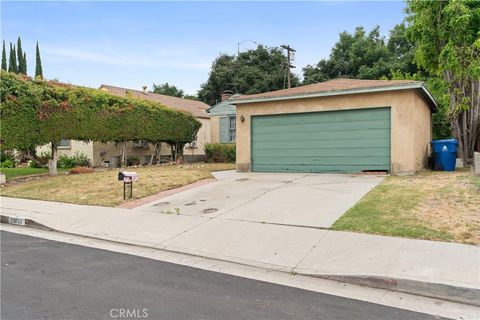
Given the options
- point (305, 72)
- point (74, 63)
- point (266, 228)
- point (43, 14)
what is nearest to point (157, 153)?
point (74, 63)

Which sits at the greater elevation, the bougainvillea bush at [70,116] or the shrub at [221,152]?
the bougainvillea bush at [70,116]

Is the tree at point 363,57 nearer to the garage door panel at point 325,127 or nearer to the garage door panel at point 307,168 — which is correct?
the garage door panel at point 325,127

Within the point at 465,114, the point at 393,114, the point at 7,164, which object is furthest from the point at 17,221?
the point at 465,114

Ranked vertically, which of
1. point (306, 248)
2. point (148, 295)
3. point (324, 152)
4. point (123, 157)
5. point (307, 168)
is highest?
point (324, 152)

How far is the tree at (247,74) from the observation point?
42594 millimetres

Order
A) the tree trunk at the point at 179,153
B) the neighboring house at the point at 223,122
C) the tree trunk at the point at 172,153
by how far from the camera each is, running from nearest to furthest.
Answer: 1. the tree trunk at the point at 179,153
2. the tree trunk at the point at 172,153
3. the neighboring house at the point at 223,122

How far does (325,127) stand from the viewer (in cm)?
1367

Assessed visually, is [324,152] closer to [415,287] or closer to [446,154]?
[446,154]

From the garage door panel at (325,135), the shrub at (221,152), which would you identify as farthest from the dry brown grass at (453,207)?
the shrub at (221,152)

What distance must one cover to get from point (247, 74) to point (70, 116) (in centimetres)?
2899

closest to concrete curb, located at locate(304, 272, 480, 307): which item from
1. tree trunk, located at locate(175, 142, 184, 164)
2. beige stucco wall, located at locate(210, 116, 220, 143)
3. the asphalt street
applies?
the asphalt street

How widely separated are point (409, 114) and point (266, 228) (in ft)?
24.8

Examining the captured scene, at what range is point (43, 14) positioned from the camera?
1253 cm

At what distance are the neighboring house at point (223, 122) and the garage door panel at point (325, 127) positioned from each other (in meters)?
11.1
